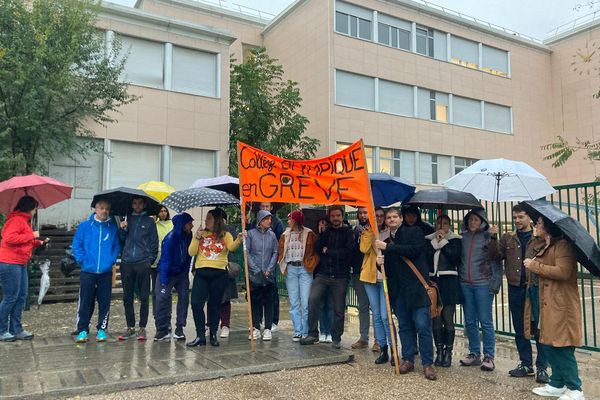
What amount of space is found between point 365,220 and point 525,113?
1028 inches

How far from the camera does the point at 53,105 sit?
12117mm

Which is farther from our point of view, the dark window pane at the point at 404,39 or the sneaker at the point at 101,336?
the dark window pane at the point at 404,39

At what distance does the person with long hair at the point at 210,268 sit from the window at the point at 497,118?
2382 cm

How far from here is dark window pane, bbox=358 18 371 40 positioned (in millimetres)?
23516

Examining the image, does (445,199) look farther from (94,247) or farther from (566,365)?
(94,247)

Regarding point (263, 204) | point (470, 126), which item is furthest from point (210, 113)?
point (470, 126)

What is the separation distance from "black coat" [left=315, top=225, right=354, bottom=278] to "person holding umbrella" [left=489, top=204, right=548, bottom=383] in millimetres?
1877

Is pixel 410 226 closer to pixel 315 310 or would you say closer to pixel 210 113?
pixel 315 310

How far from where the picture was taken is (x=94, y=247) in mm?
7129

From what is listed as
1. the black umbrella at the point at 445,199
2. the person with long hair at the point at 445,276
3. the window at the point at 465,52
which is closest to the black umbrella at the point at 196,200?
the black umbrella at the point at 445,199

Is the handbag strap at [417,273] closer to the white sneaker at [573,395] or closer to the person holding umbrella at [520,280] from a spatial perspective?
the person holding umbrella at [520,280]

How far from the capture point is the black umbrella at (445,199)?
598 centimetres

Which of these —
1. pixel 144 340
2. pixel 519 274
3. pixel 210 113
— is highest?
pixel 210 113

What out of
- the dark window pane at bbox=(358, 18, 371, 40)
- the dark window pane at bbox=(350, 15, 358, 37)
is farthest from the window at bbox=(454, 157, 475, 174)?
the dark window pane at bbox=(350, 15, 358, 37)
